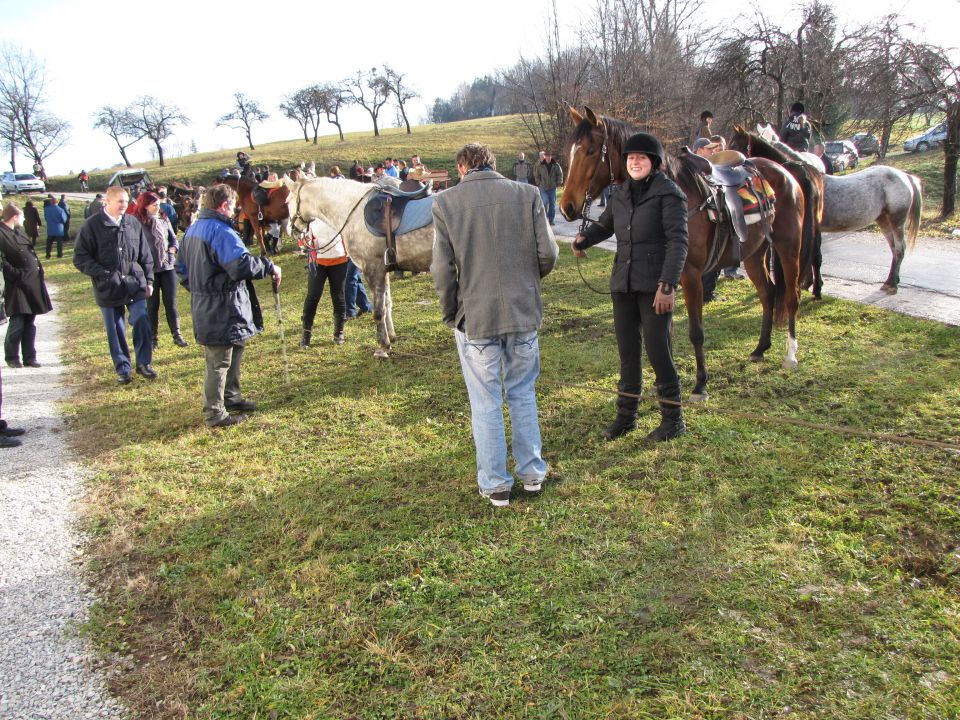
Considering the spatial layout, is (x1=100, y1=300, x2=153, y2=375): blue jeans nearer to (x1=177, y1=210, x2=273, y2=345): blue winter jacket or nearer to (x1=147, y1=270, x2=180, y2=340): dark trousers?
(x1=147, y1=270, x2=180, y2=340): dark trousers

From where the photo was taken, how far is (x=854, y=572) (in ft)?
10.2

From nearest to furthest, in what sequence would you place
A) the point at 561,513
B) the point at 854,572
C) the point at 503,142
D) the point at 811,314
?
the point at 854,572
the point at 561,513
the point at 811,314
the point at 503,142

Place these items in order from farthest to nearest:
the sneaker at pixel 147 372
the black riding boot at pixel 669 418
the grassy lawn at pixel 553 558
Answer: the sneaker at pixel 147 372 < the black riding boot at pixel 669 418 < the grassy lawn at pixel 553 558

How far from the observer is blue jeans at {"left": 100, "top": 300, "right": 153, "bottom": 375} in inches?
274

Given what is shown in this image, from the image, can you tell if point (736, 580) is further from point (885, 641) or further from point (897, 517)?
point (897, 517)

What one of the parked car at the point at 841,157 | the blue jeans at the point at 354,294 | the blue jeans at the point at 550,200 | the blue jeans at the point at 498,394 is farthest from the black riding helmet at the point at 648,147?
the parked car at the point at 841,157

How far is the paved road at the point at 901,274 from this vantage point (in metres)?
7.45

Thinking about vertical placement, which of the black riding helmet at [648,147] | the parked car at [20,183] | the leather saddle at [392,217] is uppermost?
the parked car at [20,183]

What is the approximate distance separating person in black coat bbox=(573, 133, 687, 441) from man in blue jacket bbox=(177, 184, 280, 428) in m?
2.86

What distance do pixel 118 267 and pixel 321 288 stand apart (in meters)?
2.23

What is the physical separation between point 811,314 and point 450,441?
4984 millimetres

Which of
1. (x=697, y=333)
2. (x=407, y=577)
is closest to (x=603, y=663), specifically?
(x=407, y=577)

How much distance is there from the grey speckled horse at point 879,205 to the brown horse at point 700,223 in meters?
2.10

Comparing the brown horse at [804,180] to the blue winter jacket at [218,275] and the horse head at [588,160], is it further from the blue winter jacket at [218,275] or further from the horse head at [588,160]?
the blue winter jacket at [218,275]
